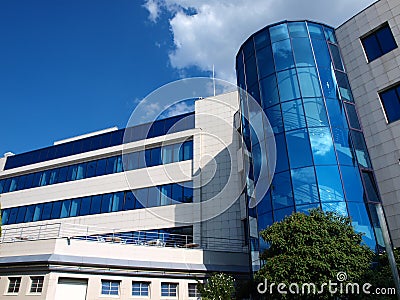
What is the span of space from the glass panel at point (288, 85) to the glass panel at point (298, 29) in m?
2.48

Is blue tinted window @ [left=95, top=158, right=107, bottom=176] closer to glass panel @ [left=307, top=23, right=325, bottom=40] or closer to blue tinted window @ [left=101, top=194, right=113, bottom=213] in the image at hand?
blue tinted window @ [left=101, top=194, right=113, bottom=213]

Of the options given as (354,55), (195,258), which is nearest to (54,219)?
(195,258)

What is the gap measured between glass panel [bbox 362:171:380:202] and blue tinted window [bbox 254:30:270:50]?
9.05 meters

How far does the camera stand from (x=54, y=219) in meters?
30.2

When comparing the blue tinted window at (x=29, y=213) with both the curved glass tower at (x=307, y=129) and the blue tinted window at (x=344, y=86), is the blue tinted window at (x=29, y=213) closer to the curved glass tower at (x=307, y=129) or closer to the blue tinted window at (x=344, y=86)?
the curved glass tower at (x=307, y=129)

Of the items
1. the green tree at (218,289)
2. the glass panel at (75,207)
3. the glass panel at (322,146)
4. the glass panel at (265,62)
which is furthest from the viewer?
the glass panel at (75,207)

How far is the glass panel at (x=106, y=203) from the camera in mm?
27844

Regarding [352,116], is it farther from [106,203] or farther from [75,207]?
[75,207]

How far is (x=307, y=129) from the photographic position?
1611 cm

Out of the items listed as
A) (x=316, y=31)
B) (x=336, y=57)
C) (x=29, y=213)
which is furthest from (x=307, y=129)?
(x=29, y=213)

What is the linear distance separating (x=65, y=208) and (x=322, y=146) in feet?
78.2

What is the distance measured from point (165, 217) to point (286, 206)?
12.3 m

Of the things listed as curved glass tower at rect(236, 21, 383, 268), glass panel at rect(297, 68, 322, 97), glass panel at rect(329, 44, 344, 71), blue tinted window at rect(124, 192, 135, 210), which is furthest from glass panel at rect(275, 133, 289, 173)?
blue tinted window at rect(124, 192, 135, 210)

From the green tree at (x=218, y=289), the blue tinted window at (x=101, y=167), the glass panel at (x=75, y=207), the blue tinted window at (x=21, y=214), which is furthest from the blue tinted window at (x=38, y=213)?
the green tree at (x=218, y=289)
